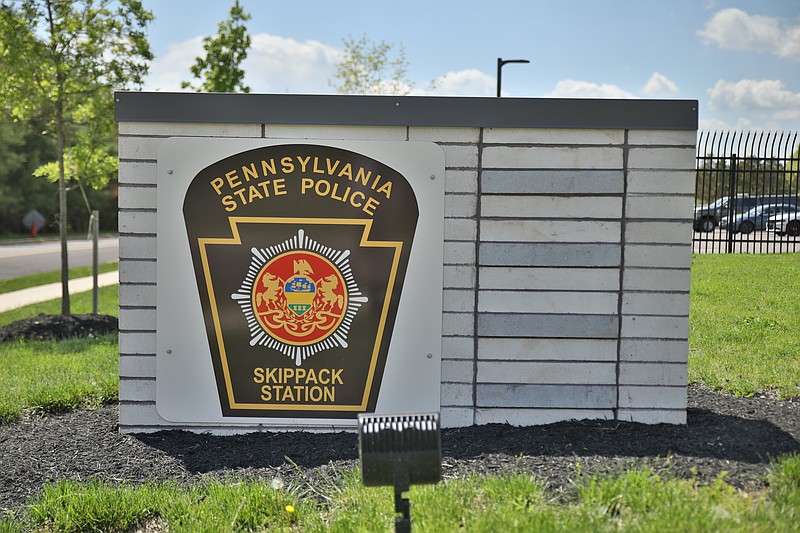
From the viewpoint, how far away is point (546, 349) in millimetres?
4789

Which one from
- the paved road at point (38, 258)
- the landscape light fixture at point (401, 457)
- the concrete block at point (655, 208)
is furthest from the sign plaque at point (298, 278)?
the paved road at point (38, 258)

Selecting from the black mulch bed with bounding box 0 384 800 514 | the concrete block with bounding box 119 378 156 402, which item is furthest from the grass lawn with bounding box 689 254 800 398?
the concrete block with bounding box 119 378 156 402

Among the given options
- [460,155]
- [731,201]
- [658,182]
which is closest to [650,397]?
[658,182]

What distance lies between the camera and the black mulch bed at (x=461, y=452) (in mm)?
3936

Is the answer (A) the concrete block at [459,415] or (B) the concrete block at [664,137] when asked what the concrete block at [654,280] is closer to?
(B) the concrete block at [664,137]

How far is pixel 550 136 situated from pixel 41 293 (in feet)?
47.2

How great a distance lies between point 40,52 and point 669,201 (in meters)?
8.72

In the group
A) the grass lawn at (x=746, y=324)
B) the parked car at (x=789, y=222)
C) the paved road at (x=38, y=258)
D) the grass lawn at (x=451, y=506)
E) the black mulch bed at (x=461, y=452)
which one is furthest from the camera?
the paved road at (x=38, y=258)

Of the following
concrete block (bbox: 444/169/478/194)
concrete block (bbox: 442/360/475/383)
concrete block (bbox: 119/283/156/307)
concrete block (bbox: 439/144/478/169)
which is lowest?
concrete block (bbox: 442/360/475/383)

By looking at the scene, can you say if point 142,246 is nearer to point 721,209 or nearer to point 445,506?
point 445,506

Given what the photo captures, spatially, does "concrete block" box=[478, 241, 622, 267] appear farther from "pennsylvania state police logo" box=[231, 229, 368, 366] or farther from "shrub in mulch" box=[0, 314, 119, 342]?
"shrub in mulch" box=[0, 314, 119, 342]

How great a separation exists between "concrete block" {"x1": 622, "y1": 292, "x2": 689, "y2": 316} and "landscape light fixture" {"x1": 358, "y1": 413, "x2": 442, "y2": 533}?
2.36m

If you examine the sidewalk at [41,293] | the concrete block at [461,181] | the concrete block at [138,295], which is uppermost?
the concrete block at [461,181]

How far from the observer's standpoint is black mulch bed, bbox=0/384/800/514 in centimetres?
394
